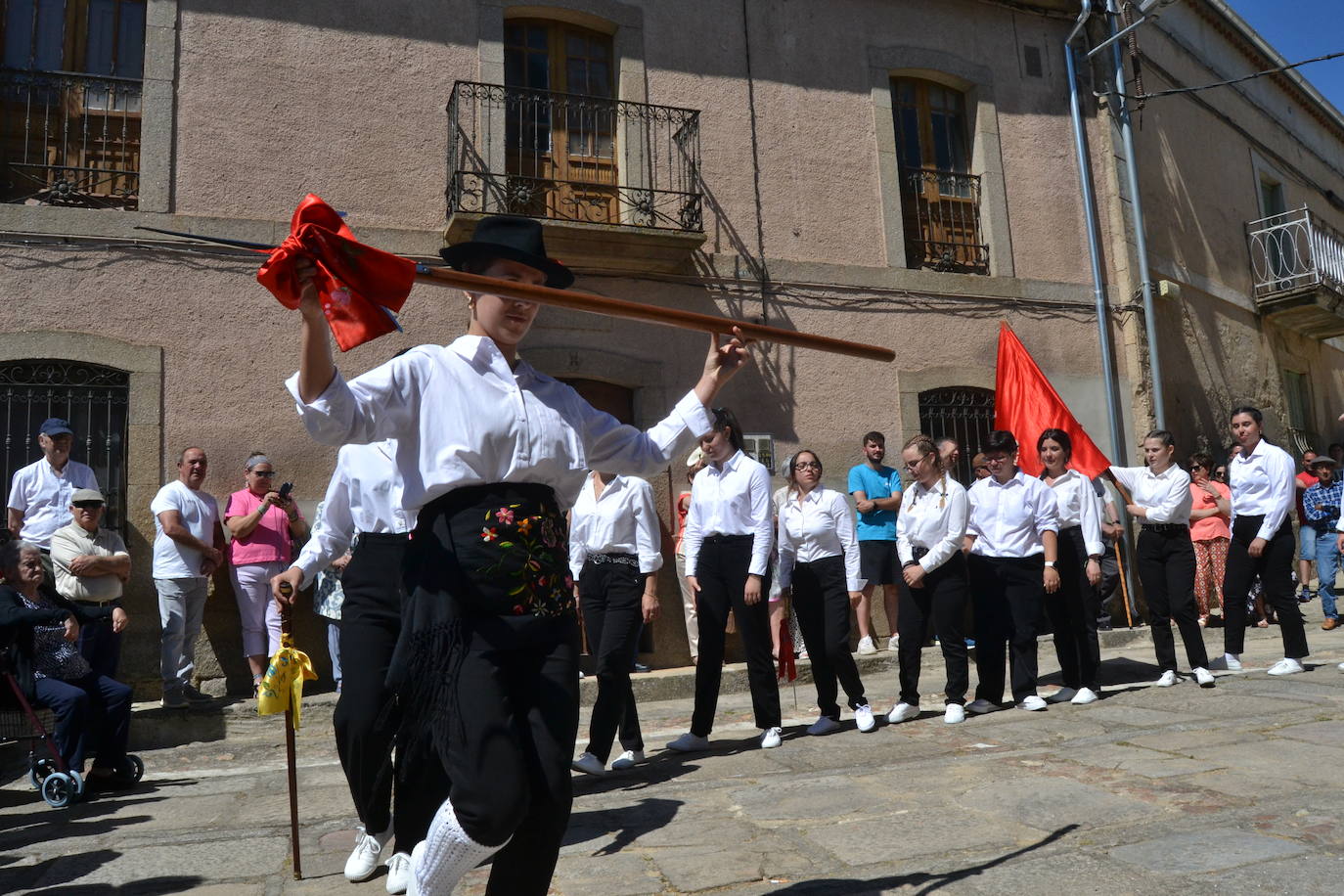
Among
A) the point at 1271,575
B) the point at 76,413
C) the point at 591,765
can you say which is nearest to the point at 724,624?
the point at 591,765

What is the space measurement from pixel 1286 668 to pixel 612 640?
15.2 feet

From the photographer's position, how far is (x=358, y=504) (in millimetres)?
4320

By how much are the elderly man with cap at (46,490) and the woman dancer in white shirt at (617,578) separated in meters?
4.23

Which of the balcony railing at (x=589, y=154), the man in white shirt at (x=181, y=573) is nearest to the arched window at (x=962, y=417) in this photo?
the balcony railing at (x=589, y=154)

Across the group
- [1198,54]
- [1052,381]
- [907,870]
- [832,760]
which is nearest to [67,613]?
→ [832,760]

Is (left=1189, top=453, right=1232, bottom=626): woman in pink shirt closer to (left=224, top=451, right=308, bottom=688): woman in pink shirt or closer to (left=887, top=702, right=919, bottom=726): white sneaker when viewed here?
(left=887, top=702, right=919, bottom=726): white sneaker

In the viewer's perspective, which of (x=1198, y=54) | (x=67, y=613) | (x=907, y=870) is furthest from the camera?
(x=1198, y=54)

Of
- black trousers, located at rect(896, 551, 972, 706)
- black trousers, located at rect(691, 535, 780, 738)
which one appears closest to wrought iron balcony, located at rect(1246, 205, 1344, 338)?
black trousers, located at rect(896, 551, 972, 706)

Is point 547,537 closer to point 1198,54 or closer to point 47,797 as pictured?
point 47,797

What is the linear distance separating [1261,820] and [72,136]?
9774 mm

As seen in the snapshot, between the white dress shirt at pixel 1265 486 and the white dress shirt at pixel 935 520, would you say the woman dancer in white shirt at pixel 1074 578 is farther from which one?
the white dress shirt at pixel 1265 486

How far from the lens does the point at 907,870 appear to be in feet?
11.6

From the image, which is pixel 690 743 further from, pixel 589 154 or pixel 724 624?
pixel 589 154

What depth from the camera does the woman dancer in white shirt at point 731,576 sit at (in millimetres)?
6254
